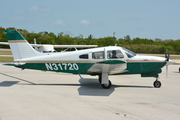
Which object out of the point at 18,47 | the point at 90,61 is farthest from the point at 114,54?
the point at 18,47

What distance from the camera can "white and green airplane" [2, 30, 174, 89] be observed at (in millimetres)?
8352

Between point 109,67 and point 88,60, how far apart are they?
50.8 inches

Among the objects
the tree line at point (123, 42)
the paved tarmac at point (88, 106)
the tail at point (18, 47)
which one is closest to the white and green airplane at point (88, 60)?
the tail at point (18, 47)

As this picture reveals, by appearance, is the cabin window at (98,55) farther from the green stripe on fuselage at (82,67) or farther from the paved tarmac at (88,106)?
the paved tarmac at (88,106)

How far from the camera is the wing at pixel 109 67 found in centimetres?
715

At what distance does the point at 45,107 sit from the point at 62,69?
3.42 meters

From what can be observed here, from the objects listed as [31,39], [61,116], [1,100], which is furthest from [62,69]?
[31,39]

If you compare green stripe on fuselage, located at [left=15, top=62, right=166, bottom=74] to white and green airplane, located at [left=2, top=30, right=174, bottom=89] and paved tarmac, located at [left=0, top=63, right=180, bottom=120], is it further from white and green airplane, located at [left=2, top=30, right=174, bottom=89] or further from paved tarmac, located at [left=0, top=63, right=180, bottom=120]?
paved tarmac, located at [left=0, top=63, right=180, bottom=120]

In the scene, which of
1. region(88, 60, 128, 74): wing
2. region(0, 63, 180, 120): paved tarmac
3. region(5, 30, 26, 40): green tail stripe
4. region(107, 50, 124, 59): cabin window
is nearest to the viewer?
region(0, 63, 180, 120): paved tarmac

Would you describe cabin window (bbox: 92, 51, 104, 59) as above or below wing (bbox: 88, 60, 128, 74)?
above

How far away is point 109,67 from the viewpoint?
7.72 metres

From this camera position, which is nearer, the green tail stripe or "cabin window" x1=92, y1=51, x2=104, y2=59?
"cabin window" x1=92, y1=51, x2=104, y2=59

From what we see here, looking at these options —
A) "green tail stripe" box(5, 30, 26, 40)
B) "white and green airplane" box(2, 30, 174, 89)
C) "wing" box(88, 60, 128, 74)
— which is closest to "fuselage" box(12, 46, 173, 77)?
"white and green airplane" box(2, 30, 174, 89)

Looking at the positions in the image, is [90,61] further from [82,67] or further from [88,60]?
[82,67]
